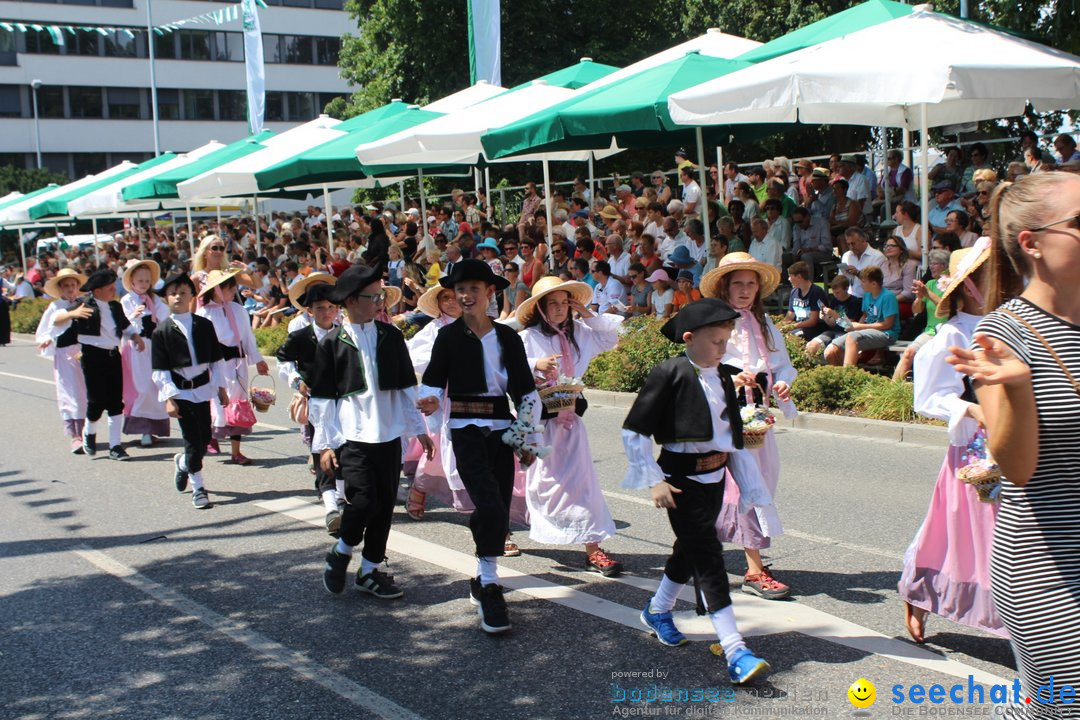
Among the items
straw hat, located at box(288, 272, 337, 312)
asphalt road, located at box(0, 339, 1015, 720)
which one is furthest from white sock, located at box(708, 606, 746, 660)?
straw hat, located at box(288, 272, 337, 312)

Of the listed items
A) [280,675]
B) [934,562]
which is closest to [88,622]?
[280,675]

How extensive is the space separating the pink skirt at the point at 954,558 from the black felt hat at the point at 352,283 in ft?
10.2

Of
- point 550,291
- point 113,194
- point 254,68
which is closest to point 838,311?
point 550,291

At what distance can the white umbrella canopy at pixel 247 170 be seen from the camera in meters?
20.1

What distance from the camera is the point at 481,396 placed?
18.5ft

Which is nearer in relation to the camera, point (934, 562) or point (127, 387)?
point (934, 562)

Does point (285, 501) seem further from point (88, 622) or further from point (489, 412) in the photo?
point (489, 412)

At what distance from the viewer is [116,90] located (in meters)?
64.3

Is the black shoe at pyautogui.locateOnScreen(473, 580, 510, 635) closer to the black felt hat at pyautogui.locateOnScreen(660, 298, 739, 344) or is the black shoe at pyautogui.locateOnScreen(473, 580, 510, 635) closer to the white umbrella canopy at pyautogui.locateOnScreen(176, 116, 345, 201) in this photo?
the black felt hat at pyautogui.locateOnScreen(660, 298, 739, 344)

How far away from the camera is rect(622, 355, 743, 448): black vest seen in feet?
15.7

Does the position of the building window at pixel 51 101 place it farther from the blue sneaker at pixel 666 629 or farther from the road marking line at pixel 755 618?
the blue sneaker at pixel 666 629

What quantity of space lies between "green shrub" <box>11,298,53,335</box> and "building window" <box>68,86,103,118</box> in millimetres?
36299

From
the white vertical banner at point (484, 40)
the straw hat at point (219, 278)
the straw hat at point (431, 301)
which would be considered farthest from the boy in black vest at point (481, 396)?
the white vertical banner at point (484, 40)

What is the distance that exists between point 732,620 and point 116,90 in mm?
67204
